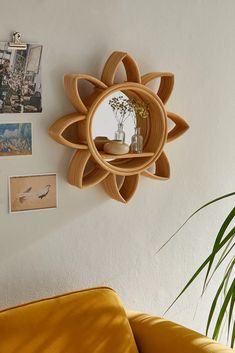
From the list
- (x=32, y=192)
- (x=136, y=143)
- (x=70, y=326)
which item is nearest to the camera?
(x=70, y=326)

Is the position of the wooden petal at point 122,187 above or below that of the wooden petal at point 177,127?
below

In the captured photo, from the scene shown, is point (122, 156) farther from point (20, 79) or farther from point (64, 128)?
point (20, 79)

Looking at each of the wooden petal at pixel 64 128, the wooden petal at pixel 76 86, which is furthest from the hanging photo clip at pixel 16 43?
the wooden petal at pixel 64 128

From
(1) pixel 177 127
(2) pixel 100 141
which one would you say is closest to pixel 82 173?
(2) pixel 100 141

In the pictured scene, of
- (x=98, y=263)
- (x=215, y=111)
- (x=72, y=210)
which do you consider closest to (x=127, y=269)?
(x=98, y=263)

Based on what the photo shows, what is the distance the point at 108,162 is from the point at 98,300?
623 mm

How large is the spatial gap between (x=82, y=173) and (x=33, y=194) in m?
0.23

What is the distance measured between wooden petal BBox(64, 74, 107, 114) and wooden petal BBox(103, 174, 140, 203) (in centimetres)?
35

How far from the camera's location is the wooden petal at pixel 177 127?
125 inches

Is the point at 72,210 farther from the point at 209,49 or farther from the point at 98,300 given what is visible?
the point at 209,49

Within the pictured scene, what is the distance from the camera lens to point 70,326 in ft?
8.96

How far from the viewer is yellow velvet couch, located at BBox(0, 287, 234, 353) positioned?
263 cm

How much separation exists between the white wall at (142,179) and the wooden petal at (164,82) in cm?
7

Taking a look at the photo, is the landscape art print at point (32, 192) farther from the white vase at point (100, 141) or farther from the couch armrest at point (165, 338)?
the couch armrest at point (165, 338)
